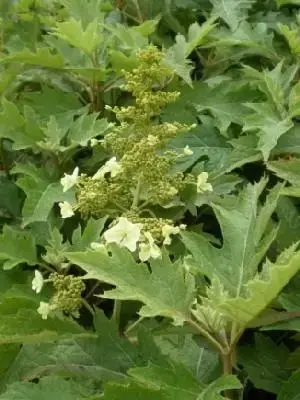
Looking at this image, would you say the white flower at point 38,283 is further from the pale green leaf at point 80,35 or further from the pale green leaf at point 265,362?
the pale green leaf at point 80,35

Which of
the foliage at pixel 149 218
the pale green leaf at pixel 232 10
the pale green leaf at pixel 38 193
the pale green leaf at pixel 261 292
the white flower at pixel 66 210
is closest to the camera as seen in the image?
the pale green leaf at pixel 261 292

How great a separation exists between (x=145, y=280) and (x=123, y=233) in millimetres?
94

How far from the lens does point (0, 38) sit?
2133mm

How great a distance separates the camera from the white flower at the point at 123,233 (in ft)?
4.06

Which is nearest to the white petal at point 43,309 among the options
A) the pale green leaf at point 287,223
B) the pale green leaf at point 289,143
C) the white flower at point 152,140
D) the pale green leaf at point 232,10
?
the white flower at point 152,140

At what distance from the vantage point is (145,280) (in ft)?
3.92

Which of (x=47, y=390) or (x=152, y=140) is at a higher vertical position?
(x=152, y=140)

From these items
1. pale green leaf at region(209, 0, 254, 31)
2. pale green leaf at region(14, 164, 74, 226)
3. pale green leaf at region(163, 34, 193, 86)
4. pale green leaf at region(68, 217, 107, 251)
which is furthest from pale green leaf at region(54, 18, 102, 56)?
pale green leaf at region(68, 217, 107, 251)

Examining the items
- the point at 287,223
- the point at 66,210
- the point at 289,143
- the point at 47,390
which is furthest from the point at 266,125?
the point at 47,390

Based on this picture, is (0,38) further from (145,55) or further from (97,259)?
(97,259)

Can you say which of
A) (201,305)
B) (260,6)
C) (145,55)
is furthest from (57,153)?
(260,6)

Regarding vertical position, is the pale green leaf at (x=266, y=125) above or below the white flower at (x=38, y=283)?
above

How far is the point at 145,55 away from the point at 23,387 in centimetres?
63

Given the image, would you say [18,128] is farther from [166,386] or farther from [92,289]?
[166,386]
